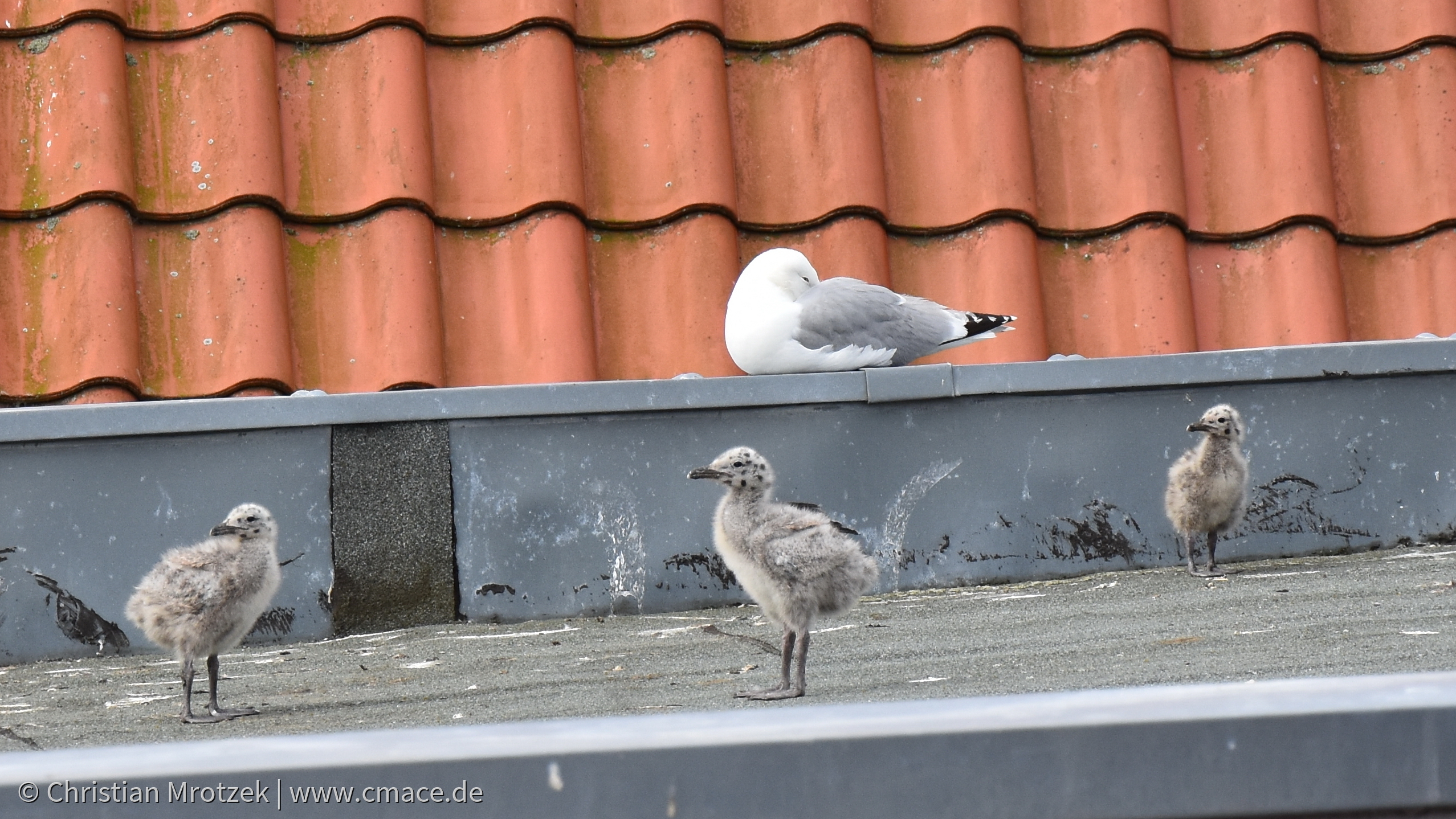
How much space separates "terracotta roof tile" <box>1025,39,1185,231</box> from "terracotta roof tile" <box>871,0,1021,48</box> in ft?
0.76

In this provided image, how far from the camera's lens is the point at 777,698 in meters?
2.71

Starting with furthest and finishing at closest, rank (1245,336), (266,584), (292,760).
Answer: (1245,336) → (266,584) → (292,760)

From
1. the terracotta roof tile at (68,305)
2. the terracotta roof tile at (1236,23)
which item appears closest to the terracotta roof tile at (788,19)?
the terracotta roof tile at (1236,23)

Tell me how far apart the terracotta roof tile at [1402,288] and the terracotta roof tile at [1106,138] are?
25.3 inches

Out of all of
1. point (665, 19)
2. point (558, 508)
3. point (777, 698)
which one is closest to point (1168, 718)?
point (777, 698)

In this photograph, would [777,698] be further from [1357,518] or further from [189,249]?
[189,249]

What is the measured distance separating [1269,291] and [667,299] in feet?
6.23

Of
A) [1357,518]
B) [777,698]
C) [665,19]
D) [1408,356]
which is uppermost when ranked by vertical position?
[665,19]

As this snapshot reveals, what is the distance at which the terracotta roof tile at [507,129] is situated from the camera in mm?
4426

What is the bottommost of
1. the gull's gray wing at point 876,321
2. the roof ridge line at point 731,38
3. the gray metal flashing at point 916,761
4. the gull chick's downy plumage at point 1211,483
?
the gray metal flashing at point 916,761

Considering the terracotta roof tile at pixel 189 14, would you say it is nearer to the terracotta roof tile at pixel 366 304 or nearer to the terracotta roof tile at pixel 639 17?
the terracotta roof tile at pixel 366 304

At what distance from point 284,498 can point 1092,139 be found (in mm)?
2780

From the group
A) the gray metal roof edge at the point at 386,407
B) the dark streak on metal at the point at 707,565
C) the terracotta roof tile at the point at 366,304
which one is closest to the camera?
the gray metal roof edge at the point at 386,407

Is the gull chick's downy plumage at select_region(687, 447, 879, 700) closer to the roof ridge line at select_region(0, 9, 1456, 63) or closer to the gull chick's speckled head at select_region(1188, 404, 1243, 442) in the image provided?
the gull chick's speckled head at select_region(1188, 404, 1243, 442)
